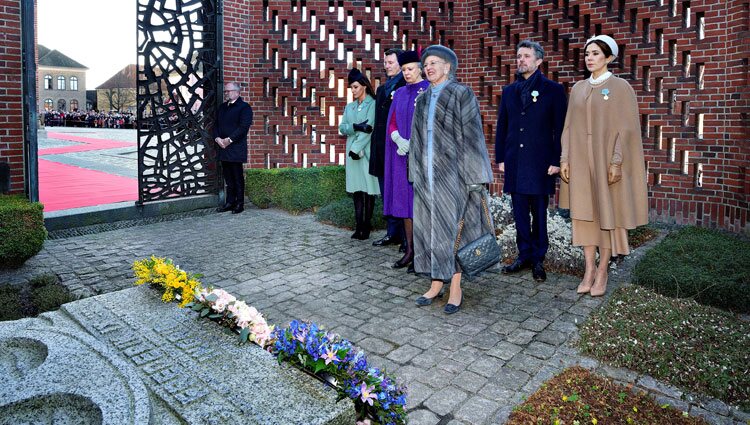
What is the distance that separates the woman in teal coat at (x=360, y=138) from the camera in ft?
22.1

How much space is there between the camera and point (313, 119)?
9734 mm

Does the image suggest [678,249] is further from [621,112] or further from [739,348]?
[739,348]

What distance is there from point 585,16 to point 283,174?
4.84m

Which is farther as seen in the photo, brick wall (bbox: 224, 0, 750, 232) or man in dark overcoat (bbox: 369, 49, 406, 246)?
brick wall (bbox: 224, 0, 750, 232)

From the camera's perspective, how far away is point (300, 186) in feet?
29.7

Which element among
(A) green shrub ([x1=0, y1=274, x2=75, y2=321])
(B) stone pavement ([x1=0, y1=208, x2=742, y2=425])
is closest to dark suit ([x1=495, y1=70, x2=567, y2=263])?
(B) stone pavement ([x1=0, y1=208, x2=742, y2=425])

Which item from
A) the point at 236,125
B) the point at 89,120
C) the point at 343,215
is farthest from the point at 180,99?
the point at 89,120

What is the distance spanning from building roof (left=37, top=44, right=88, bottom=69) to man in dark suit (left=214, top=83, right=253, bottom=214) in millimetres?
87150

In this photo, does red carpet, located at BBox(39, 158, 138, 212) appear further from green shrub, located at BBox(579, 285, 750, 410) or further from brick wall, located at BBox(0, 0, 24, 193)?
green shrub, located at BBox(579, 285, 750, 410)

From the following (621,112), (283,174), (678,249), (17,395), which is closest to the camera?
(17,395)

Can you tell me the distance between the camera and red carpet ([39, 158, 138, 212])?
29.8 feet

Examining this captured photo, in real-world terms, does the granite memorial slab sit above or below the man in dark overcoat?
below

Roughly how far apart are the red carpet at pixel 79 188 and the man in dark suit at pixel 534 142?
20.4ft

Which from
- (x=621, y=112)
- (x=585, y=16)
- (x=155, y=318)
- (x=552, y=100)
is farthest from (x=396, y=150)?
(x=585, y=16)
